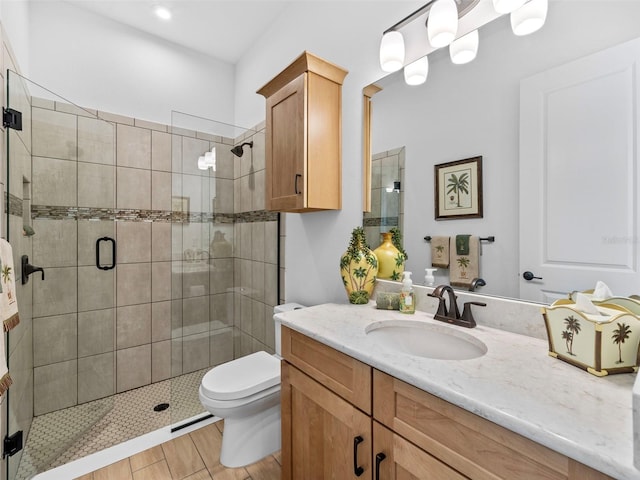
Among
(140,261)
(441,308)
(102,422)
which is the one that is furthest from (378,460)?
(140,261)

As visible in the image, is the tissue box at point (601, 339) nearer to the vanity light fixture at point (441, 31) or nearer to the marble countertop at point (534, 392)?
the marble countertop at point (534, 392)

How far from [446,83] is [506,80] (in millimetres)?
251

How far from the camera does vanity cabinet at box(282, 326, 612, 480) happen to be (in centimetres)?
61

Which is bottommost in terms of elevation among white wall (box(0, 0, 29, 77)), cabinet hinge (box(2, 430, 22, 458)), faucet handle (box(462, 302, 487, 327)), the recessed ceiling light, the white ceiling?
cabinet hinge (box(2, 430, 22, 458))

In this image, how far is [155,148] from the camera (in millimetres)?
2553

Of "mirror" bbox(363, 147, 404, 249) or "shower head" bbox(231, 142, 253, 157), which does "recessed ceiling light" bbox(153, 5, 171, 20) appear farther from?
"mirror" bbox(363, 147, 404, 249)

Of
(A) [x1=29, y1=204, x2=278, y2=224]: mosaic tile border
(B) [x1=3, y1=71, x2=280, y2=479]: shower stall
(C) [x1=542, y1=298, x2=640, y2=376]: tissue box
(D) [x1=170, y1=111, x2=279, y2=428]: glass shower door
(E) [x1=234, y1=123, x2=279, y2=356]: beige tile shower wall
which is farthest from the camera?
(E) [x1=234, y1=123, x2=279, y2=356]: beige tile shower wall

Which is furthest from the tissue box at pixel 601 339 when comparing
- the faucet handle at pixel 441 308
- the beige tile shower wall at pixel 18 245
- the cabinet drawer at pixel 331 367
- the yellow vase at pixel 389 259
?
the beige tile shower wall at pixel 18 245

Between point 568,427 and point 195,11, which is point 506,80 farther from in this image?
point 195,11

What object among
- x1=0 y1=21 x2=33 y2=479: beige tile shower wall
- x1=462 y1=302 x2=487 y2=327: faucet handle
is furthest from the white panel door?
x1=0 y1=21 x2=33 y2=479: beige tile shower wall

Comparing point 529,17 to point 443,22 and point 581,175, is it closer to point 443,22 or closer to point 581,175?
point 443,22

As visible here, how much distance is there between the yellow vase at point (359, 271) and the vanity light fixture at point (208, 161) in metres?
1.37

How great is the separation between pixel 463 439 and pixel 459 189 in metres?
0.92

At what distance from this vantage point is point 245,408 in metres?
1.55
